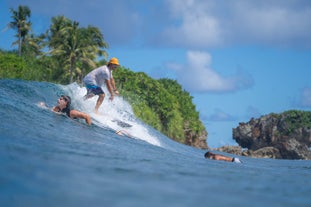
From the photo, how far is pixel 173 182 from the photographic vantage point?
14.8 ft

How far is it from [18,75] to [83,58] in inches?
337

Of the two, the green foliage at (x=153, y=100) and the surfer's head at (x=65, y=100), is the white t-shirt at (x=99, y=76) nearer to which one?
the surfer's head at (x=65, y=100)

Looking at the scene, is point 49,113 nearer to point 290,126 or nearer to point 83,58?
point 83,58

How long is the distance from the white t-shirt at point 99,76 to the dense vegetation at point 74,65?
24668mm

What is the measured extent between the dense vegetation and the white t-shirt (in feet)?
80.9

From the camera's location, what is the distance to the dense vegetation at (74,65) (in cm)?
4188

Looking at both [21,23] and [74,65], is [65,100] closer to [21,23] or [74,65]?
[74,65]

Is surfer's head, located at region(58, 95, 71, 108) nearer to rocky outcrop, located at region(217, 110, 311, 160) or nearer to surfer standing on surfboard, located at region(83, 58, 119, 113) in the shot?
surfer standing on surfboard, located at region(83, 58, 119, 113)

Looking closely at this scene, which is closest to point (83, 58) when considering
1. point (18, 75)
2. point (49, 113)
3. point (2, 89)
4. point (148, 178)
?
point (18, 75)

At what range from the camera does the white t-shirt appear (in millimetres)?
12742

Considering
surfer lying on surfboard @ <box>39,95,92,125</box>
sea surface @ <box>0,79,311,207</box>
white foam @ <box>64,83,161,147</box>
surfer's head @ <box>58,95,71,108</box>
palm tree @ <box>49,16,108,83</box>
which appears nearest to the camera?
sea surface @ <box>0,79,311,207</box>

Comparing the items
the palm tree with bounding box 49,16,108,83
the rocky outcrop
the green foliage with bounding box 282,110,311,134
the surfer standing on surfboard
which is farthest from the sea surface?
the green foliage with bounding box 282,110,311,134

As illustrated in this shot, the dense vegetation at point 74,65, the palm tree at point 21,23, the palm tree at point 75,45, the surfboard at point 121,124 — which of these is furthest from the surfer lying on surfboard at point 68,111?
the palm tree at point 21,23

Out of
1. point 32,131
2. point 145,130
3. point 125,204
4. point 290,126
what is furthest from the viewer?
point 290,126
